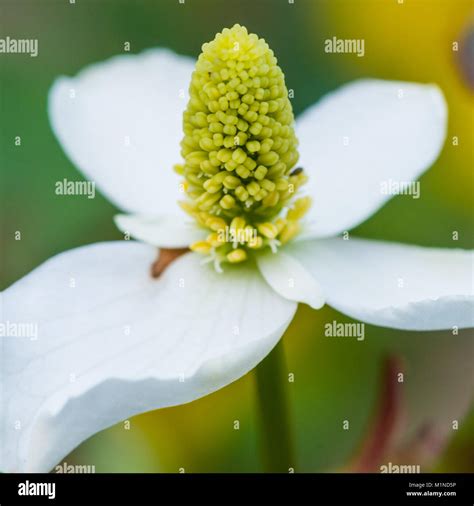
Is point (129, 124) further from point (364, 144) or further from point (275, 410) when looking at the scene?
point (275, 410)

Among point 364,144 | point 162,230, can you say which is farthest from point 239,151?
point 364,144

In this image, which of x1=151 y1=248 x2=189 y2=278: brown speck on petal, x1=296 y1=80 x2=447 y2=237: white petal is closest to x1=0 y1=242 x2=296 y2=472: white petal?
x1=151 y1=248 x2=189 y2=278: brown speck on petal

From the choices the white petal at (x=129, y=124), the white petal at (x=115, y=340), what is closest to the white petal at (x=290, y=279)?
the white petal at (x=115, y=340)

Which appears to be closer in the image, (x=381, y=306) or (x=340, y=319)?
(x=381, y=306)

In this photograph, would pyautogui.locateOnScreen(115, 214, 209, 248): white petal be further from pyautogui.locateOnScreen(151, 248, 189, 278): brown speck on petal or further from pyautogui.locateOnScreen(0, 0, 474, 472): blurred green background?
pyautogui.locateOnScreen(0, 0, 474, 472): blurred green background

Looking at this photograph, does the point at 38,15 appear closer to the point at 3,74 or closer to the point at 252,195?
the point at 3,74

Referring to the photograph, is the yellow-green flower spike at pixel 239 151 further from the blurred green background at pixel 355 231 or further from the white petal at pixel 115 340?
the blurred green background at pixel 355 231

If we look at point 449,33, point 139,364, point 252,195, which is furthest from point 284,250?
point 449,33

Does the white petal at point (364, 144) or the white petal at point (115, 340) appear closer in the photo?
the white petal at point (115, 340)
